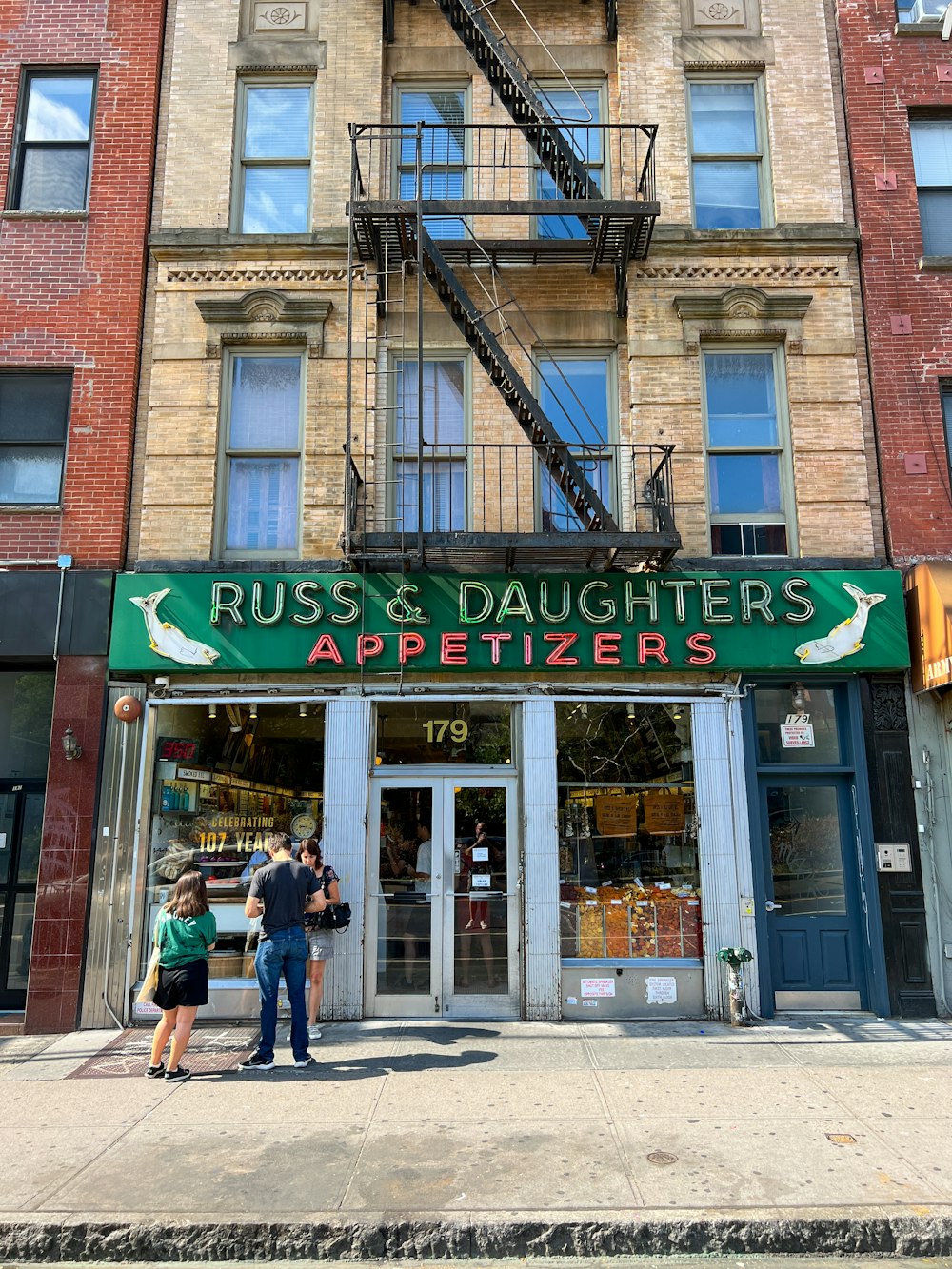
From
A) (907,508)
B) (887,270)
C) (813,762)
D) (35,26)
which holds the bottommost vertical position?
(813,762)

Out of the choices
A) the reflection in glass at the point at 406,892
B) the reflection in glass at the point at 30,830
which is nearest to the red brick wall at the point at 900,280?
the reflection in glass at the point at 406,892

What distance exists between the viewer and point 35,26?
11.3 m

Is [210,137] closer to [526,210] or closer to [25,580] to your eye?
[526,210]

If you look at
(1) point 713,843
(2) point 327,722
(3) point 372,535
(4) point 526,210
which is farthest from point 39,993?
(4) point 526,210

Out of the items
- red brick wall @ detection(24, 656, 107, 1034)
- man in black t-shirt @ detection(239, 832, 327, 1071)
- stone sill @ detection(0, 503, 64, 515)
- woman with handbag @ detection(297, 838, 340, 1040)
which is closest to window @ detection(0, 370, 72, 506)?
stone sill @ detection(0, 503, 64, 515)

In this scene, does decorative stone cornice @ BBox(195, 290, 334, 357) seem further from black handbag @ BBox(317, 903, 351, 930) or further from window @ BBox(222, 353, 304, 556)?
black handbag @ BBox(317, 903, 351, 930)

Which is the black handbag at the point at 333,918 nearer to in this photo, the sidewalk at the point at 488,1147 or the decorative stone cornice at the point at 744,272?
the sidewalk at the point at 488,1147

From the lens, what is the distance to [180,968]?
25.3 ft

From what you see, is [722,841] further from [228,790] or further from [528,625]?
[228,790]

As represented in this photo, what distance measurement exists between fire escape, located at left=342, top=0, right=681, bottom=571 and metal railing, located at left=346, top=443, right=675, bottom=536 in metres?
0.02

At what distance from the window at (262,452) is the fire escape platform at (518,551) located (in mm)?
1322

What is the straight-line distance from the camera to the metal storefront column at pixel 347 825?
9.37 m

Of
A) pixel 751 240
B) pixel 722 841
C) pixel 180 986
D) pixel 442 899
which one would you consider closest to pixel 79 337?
pixel 180 986

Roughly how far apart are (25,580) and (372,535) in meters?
3.77
